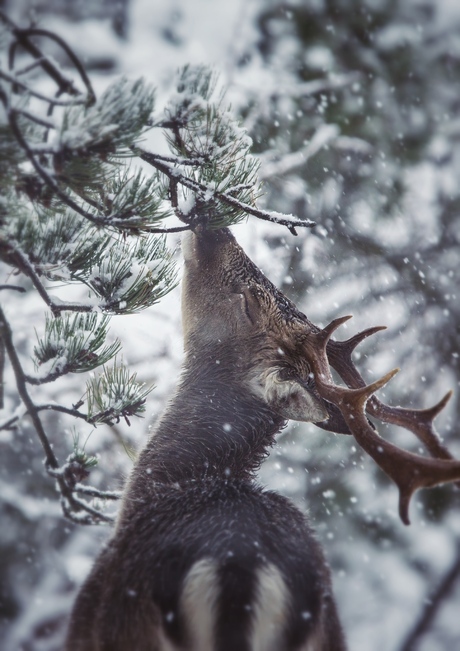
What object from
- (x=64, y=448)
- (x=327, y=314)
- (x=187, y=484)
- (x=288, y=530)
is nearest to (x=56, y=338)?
(x=187, y=484)

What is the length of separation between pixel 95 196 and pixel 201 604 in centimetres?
131

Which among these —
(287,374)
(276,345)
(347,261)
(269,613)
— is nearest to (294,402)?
(287,374)

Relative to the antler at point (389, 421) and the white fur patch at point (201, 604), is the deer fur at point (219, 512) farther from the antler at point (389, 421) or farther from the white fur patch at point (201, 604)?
the antler at point (389, 421)

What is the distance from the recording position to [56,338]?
2.33m

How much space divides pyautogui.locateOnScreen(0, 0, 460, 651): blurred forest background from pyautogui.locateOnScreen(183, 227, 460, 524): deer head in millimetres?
2029

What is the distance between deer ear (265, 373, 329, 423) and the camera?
8.91 feet

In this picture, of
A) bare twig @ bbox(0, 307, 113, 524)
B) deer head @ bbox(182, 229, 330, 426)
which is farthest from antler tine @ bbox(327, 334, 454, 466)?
bare twig @ bbox(0, 307, 113, 524)

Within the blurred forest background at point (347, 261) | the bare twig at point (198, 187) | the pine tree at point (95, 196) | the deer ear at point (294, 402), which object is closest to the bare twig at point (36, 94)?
the pine tree at point (95, 196)

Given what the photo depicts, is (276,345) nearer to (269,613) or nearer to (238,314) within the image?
(238,314)

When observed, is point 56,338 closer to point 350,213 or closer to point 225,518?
point 225,518

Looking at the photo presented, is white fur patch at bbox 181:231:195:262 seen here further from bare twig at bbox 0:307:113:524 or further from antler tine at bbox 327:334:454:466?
bare twig at bbox 0:307:113:524

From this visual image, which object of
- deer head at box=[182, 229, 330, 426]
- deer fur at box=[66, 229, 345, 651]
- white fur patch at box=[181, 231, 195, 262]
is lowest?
deer fur at box=[66, 229, 345, 651]

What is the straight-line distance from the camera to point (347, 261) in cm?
702

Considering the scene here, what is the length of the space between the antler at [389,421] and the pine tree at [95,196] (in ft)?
2.35
